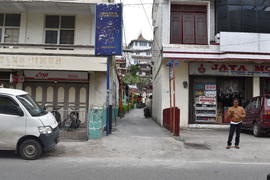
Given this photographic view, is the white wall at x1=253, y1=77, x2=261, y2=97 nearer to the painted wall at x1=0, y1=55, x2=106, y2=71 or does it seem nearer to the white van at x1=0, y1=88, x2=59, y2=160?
the painted wall at x1=0, y1=55, x2=106, y2=71

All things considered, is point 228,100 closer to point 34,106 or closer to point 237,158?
point 237,158

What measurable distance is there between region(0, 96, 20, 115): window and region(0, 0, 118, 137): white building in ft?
17.0

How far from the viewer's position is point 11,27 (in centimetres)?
1430

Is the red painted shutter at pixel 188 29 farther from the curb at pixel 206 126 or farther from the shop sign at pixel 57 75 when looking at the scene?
the shop sign at pixel 57 75

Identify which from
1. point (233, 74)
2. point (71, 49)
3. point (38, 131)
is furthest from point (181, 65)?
point (38, 131)

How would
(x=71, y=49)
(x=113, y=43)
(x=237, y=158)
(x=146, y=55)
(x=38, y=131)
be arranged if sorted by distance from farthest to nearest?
(x=146, y=55), (x=71, y=49), (x=113, y=43), (x=237, y=158), (x=38, y=131)

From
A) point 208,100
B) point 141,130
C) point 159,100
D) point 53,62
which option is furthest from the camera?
point 159,100

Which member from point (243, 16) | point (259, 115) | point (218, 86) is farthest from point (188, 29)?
point (259, 115)

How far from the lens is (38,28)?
1422cm

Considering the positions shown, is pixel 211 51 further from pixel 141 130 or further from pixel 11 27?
pixel 11 27

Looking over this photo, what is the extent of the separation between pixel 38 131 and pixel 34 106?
3.97 ft

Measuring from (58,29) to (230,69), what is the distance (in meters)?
10.2

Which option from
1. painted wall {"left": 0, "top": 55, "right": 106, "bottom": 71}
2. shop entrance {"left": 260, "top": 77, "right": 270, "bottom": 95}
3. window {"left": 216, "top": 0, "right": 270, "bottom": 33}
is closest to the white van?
painted wall {"left": 0, "top": 55, "right": 106, "bottom": 71}

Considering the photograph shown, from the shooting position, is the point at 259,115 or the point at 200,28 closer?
the point at 259,115
